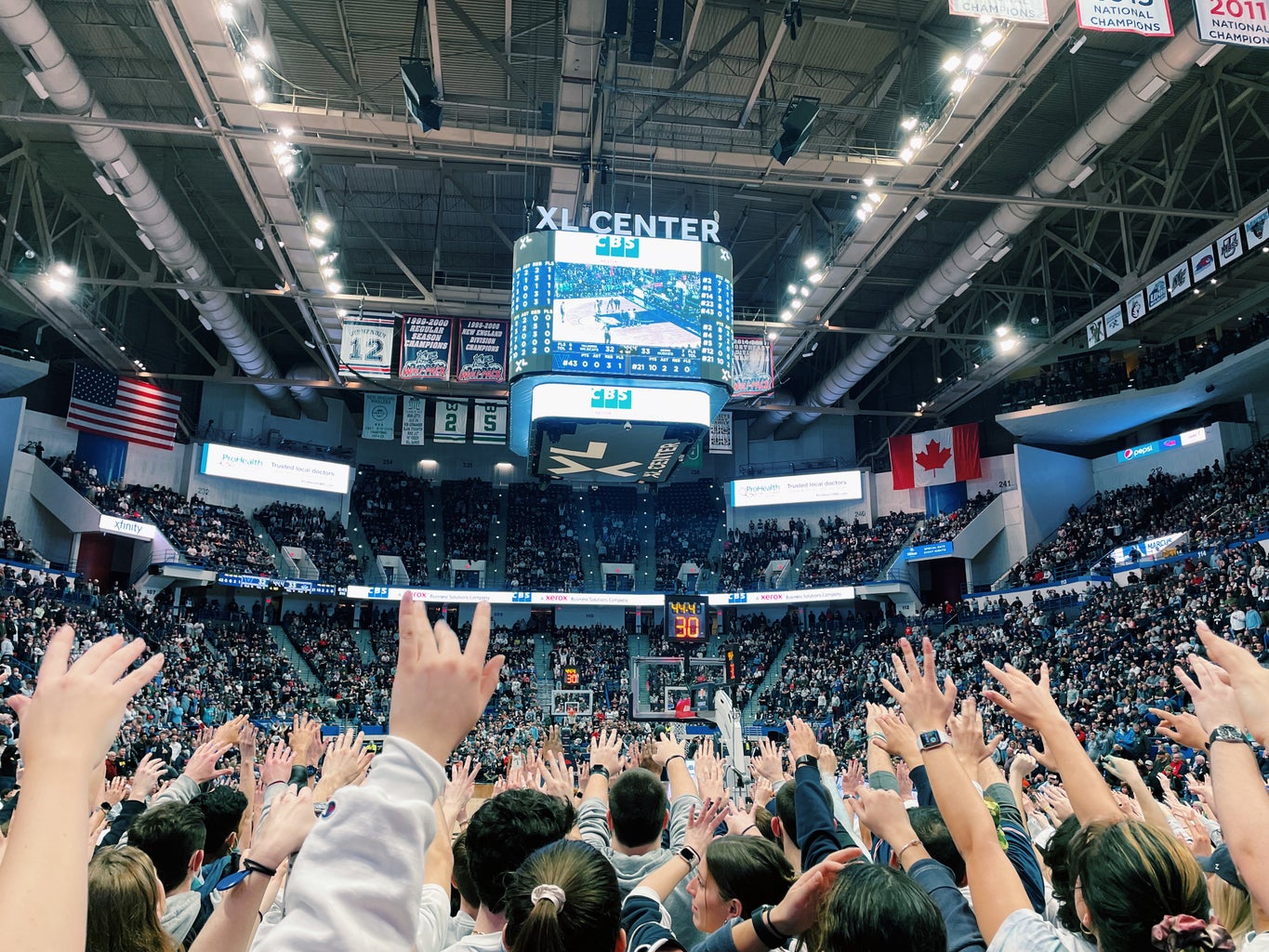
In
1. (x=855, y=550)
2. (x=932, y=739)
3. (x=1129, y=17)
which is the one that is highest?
(x=1129, y=17)

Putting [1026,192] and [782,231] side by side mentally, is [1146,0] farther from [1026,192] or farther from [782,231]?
[782,231]

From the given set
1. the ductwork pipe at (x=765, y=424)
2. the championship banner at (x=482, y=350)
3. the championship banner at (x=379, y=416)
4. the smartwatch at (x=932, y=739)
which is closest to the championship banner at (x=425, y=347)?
the championship banner at (x=482, y=350)

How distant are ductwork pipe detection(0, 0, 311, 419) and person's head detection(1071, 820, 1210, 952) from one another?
53.9ft

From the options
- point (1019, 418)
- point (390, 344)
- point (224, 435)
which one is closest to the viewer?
point (390, 344)

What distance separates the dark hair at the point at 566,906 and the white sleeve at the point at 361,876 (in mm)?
567

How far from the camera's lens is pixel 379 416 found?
2819 cm

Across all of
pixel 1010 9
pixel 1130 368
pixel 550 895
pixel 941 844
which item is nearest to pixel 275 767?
pixel 550 895

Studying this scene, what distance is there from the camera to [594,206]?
19406 millimetres

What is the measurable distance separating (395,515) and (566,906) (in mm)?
38700

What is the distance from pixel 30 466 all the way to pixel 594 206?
20186 millimetres

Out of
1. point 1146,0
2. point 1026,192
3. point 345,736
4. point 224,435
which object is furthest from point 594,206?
point 224,435

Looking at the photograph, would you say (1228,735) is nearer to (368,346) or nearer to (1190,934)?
(1190,934)

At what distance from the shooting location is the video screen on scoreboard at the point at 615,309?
14.2 meters

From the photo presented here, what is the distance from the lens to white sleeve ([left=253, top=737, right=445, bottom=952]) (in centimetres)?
131
